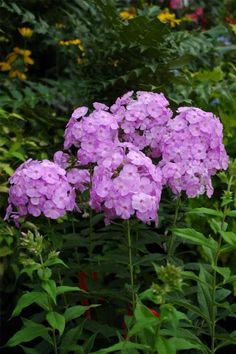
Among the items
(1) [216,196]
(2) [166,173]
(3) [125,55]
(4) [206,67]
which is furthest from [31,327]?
(4) [206,67]

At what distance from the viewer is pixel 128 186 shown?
1956mm

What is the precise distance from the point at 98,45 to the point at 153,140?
172cm

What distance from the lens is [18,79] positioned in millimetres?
4172

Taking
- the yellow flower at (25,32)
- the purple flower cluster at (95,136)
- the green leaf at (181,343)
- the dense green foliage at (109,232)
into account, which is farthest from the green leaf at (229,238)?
the yellow flower at (25,32)

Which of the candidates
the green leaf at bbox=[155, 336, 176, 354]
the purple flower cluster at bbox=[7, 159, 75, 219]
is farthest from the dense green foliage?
the purple flower cluster at bbox=[7, 159, 75, 219]

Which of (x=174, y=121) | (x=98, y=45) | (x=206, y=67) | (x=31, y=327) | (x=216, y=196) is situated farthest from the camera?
(x=206, y=67)

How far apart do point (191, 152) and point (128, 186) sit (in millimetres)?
286

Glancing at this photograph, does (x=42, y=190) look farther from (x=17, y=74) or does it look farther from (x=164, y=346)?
(x=17, y=74)

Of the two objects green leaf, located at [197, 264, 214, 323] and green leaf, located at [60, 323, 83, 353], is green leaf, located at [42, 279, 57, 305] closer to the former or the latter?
green leaf, located at [60, 323, 83, 353]

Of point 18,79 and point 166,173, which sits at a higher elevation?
point 166,173

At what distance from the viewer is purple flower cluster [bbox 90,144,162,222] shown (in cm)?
196

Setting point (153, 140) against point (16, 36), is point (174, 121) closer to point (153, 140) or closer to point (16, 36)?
point (153, 140)

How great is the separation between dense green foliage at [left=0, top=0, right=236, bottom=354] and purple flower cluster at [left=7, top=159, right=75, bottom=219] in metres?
0.12

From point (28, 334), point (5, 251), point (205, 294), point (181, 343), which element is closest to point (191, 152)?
Result: point (205, 294)
